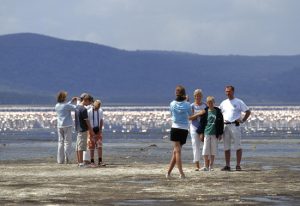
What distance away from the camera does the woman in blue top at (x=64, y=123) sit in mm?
25969

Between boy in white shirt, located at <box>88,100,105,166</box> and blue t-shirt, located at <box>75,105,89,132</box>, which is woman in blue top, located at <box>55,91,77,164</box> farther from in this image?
boy in white shirt, located at <box>88,100,105,166</box>

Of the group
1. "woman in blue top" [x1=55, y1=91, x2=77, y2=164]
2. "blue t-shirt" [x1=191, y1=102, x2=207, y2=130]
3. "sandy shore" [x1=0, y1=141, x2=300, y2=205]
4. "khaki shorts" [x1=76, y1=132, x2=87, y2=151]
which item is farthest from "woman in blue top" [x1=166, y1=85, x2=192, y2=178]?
"woman in blue top" [x1=55, y1=91, x2=77, y2=164]

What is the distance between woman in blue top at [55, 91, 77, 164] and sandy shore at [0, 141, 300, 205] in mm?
1195

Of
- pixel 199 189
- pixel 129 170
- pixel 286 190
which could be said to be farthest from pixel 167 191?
pixel 129 170

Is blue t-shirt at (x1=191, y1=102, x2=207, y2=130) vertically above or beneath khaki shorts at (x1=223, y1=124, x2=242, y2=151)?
above

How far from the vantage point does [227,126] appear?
23.6 meters

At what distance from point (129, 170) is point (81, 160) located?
2.09 m

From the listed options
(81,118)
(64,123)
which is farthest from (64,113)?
(81,118)

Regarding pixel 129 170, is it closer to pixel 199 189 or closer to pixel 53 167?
pixel 53 167

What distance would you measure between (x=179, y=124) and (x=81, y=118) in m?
4.51

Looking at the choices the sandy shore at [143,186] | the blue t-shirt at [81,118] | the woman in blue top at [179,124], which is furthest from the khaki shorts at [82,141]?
the woman in blue top at [179,124]

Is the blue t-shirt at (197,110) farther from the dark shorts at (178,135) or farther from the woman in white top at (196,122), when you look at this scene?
the dark shorts at (178,135)

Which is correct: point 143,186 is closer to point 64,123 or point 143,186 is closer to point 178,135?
point 178,135

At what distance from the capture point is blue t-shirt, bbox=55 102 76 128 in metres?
25.9
